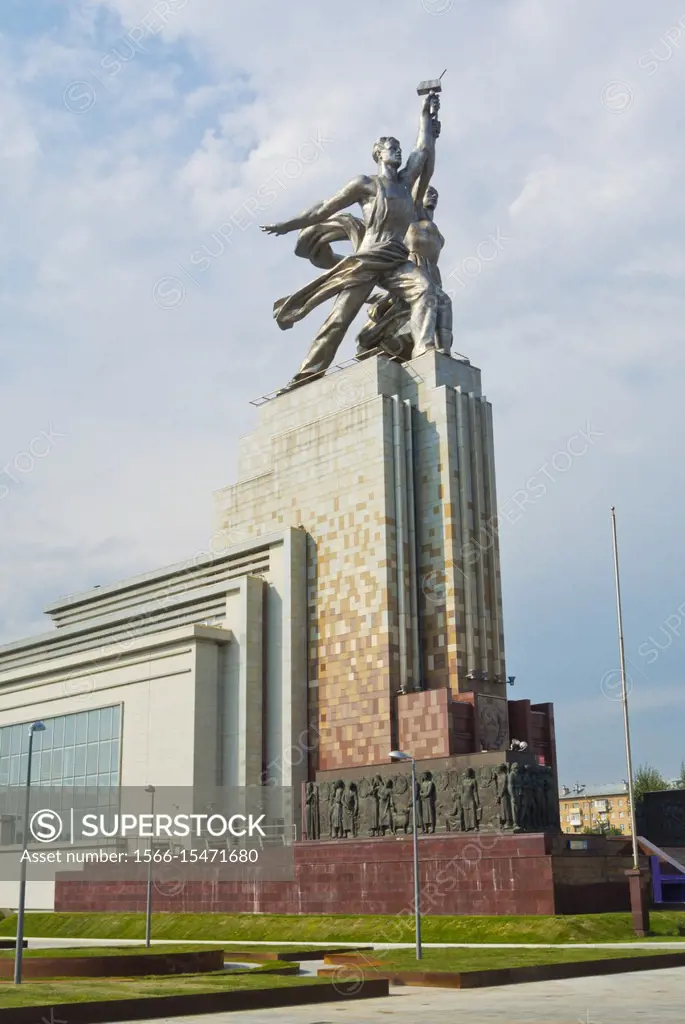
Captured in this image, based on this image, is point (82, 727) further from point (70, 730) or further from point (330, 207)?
point (330, 207)

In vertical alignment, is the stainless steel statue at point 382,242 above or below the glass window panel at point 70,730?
above

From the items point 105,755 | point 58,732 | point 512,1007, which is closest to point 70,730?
point 58,732

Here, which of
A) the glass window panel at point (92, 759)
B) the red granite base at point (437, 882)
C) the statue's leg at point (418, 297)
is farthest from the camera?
the glass window panel at point (92, 759)

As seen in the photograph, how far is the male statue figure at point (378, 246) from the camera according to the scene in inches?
2228

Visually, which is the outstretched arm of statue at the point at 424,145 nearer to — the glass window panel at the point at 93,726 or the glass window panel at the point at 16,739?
the glass window panel at the point at 93,726

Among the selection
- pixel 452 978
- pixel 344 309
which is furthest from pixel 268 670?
pixel 452 978

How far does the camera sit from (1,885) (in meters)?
58.8

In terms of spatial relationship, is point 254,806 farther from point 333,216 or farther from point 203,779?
point 333,216

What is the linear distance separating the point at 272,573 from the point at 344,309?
1416 centimetres

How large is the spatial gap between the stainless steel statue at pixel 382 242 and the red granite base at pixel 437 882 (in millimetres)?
25003

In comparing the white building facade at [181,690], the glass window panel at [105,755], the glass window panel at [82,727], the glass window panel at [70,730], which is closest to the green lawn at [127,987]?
the white building facade at [181,690]

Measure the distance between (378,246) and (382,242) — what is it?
0.35 m

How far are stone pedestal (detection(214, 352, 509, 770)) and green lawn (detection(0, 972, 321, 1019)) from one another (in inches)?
925

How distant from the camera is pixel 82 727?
58250 mm
